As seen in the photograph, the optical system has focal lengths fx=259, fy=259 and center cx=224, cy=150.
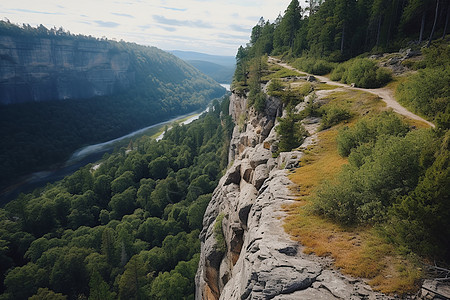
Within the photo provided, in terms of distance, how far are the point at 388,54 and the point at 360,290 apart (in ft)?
156

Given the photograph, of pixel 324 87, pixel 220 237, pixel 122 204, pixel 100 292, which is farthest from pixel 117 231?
pixel 324 87

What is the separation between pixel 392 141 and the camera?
516 inches

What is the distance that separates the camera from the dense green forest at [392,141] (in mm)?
9602

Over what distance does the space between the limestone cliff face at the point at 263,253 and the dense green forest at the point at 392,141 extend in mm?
2706

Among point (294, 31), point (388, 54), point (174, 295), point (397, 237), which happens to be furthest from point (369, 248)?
point (294, 31)

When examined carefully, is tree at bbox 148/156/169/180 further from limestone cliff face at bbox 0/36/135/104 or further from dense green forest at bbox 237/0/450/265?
limestone cliff face at bbox 0/36/135/104

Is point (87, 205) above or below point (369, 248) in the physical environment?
below

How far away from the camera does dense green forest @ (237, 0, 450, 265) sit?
9.60 meters

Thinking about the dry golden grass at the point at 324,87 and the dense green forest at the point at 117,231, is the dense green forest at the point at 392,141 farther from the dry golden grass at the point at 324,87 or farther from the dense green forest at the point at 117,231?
the dense green forest at the point at 117,231

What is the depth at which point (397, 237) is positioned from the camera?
10367mm

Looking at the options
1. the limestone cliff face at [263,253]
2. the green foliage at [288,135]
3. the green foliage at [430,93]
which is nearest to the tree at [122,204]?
the limestone cliff face at [263,253]

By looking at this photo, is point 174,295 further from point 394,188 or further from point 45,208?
point 45,208

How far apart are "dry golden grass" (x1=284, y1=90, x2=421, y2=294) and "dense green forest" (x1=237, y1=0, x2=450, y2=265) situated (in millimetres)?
583

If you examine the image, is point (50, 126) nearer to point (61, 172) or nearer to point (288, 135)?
point (61, 172)
